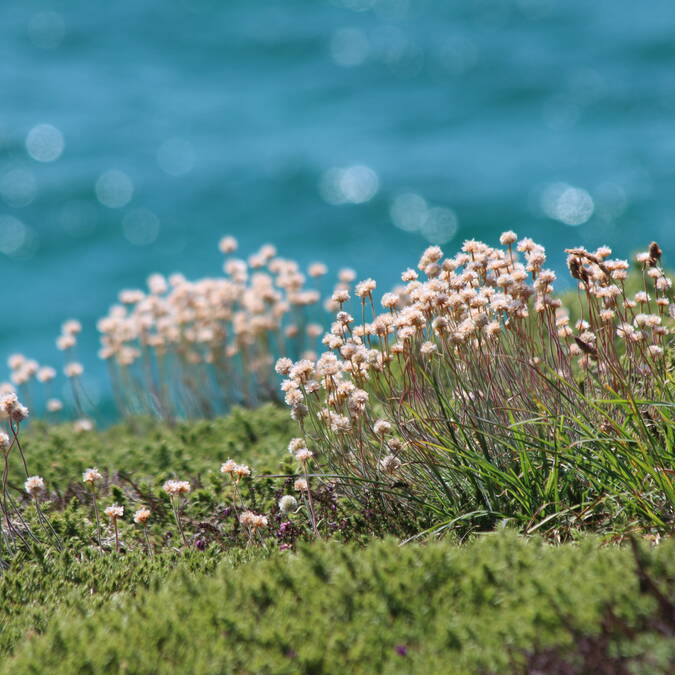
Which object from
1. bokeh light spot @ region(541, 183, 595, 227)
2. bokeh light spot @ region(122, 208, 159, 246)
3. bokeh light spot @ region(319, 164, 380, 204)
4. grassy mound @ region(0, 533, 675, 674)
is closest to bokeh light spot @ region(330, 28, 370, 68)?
bokeh light spot @ region(319, 164, 380, 204)

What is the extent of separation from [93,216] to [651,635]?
19140 millimetres

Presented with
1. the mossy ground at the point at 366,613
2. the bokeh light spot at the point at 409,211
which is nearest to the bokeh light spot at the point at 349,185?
the bokeh light spot at the point at 409,211

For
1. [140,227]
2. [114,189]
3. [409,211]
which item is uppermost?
[114,189]

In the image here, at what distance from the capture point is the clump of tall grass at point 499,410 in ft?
12.5

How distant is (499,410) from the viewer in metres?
4.20

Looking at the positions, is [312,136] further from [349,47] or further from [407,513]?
[407,513]

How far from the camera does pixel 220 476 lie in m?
5.07

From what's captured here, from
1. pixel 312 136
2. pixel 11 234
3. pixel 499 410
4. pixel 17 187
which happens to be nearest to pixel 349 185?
pixel 312 136

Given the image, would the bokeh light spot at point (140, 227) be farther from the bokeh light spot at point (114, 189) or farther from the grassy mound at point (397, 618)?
the grassy mound at point (397, 618)

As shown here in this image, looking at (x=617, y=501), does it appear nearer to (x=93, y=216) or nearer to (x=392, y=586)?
(x=392, y=586)

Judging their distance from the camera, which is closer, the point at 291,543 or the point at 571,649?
the point at 571,649

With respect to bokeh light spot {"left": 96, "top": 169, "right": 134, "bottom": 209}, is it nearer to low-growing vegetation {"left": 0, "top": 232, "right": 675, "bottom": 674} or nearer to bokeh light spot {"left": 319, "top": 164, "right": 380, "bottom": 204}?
bokeh light spot {"left": 319, "top": 164, "right": 380, "bottom": 204}

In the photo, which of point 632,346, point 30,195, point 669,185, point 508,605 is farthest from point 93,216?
point 508,605

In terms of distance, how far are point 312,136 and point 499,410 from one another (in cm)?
1814
